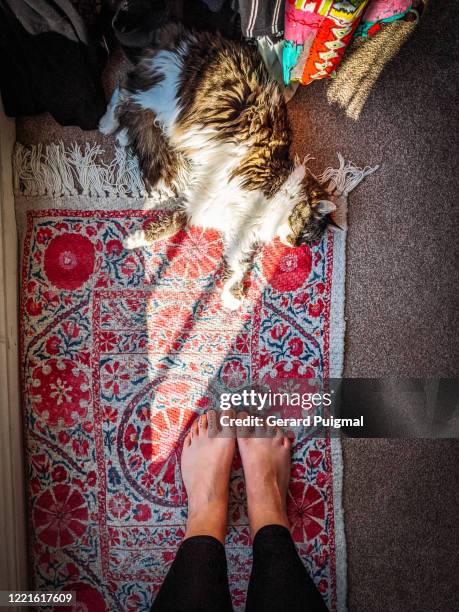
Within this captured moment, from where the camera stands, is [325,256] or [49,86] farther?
[325,256]

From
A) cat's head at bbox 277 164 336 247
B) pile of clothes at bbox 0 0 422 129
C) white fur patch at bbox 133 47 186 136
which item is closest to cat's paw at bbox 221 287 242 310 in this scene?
cat's head at bbox 277 164 336 247

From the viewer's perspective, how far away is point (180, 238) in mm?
1293

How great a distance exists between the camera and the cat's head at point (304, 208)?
1200 mm

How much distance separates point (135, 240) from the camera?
1280 mm

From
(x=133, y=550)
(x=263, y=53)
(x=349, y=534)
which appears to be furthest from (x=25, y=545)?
(x=263, y=53)

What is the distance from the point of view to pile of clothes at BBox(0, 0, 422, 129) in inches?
42.7

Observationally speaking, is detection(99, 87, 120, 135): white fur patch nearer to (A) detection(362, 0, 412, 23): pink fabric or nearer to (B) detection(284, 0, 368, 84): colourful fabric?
(B) detection(284, 0, 368, 84): colourful fabric

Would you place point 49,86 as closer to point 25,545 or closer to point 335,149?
point 335,149

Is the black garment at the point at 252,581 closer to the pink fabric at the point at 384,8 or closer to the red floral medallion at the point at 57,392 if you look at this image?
the red floral medallion at the point at 57,392

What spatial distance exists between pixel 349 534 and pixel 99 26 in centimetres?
153

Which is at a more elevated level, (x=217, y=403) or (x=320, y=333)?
(x=320, y=333)

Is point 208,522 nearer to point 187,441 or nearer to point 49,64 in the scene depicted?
point 187,441

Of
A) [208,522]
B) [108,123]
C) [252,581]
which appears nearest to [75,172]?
[108,123]


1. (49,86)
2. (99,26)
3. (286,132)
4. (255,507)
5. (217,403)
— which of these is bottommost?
(255,507)
